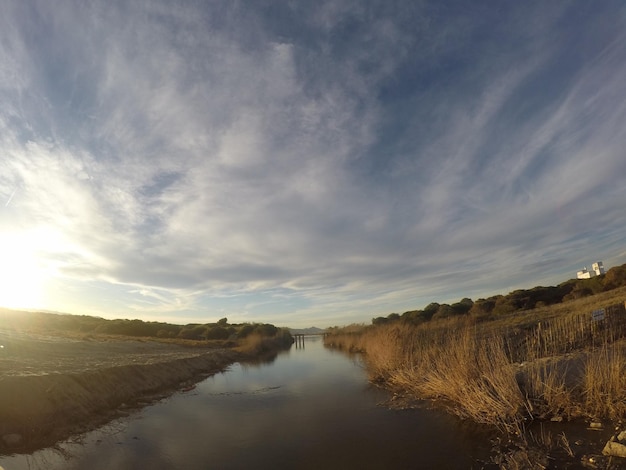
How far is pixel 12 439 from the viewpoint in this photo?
12.8 meters

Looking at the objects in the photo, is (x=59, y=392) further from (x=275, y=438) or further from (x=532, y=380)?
(x=532, y=380)

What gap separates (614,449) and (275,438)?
10.2 meters

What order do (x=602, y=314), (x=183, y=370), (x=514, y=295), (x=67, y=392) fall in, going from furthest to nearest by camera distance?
(x=514, y=295) → (x=183, y=370) → (x=602, y=314) → (x=67, y=392)

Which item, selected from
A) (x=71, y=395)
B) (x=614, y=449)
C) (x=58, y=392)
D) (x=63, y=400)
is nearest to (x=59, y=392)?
(x=58, y=392)

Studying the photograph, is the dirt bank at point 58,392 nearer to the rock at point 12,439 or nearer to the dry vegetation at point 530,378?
the rock at point 12,439

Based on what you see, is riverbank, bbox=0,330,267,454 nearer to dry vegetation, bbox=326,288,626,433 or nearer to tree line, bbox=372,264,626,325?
dry vegetation, bbox=326,288,626,433

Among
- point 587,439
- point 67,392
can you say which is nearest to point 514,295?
point 587,439

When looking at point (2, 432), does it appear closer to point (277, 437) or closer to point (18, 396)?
point (18, 396)

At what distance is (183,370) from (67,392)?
47.7ft

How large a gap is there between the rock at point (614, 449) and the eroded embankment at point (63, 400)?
53.8 ft

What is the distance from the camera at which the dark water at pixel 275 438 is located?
11.6m

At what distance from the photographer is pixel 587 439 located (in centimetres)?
1012

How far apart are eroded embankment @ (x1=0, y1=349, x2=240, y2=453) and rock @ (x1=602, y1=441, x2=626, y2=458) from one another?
646 inches

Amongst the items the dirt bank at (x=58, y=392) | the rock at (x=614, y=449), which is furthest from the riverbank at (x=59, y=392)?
the rock at (x=614, y=449)
